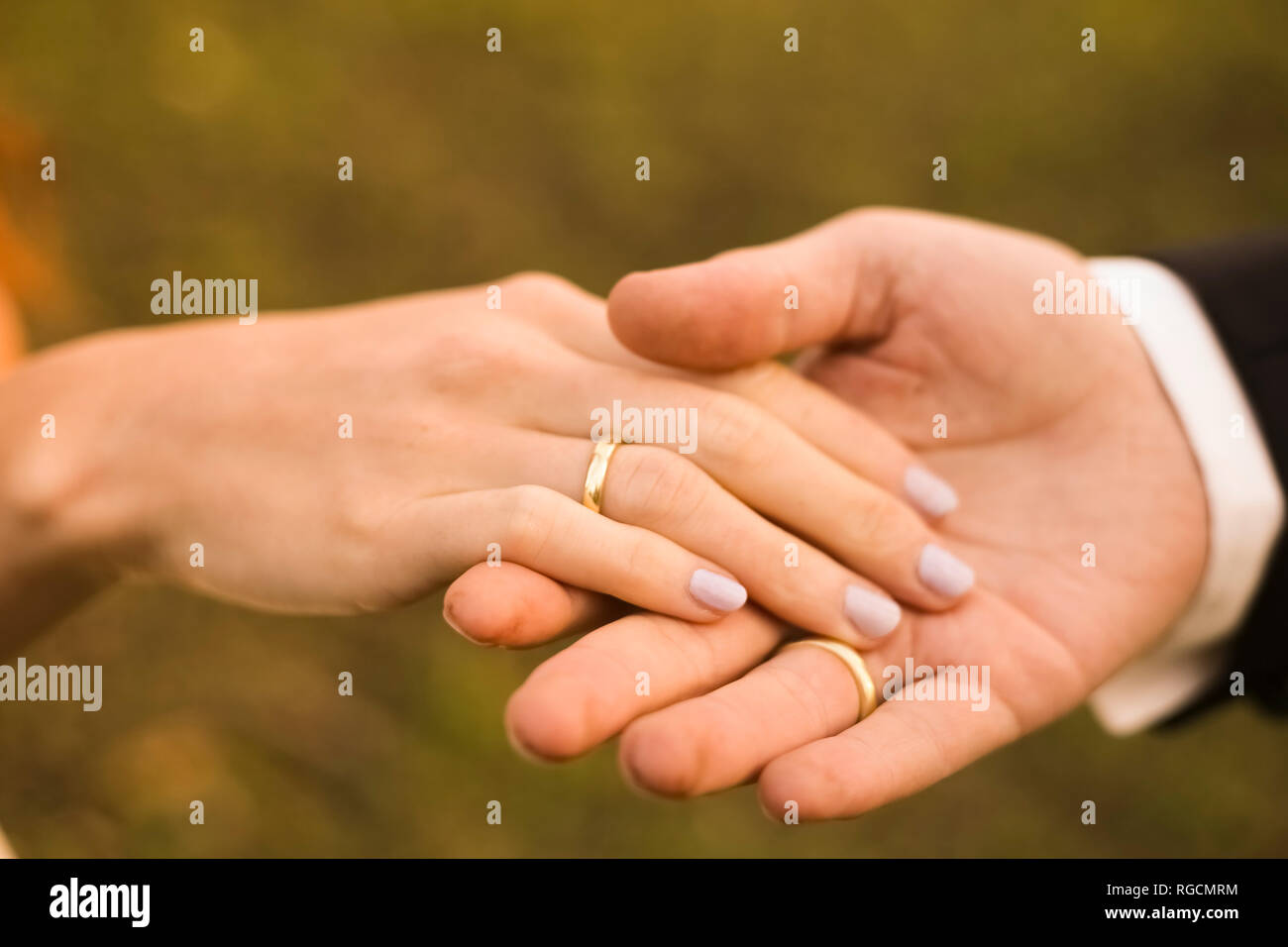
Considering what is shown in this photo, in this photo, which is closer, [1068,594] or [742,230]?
[1068,594]

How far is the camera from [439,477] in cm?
178

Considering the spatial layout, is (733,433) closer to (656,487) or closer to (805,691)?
(656,487)

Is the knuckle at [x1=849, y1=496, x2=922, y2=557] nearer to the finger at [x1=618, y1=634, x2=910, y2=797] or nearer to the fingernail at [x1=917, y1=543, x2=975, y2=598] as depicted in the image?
the fingernail at [x1=917, y1=543, x2=975, y2=598]

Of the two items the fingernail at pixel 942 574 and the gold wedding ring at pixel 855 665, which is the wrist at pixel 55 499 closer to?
the gold wedding ring at pixel 855 665

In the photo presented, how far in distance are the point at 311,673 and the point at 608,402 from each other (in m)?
2.18

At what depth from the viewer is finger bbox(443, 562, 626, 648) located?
4.86ft

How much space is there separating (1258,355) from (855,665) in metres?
1.12

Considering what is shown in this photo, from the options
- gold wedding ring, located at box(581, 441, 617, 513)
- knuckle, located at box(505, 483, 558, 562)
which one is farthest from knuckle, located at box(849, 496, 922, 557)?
knuckle, located at box(505, 483, 558, 562)

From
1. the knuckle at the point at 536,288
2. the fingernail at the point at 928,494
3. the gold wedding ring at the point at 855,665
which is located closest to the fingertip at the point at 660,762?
the gold wedding ring at the point at 855,665

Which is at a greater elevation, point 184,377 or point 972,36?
point 972,36

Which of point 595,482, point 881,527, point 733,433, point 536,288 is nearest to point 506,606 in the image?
point 595,482
